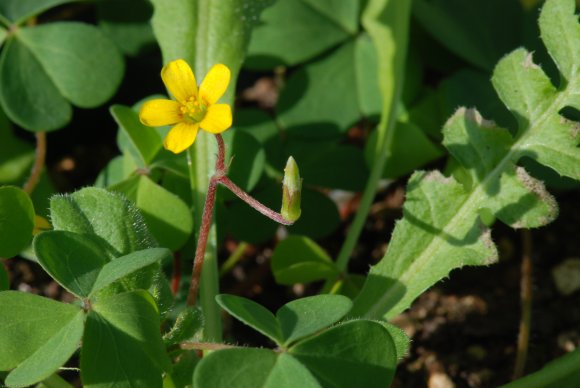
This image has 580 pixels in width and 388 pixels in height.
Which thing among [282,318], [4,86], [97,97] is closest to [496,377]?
[282,318]

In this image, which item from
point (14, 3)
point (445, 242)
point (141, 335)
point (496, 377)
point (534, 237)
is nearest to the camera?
point (141, 335)

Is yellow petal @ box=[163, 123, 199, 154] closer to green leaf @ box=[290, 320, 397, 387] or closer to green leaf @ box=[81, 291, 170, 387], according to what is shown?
green leaf @ box=[81, 291, 170, 387]

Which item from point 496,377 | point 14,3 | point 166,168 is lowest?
point 496,377

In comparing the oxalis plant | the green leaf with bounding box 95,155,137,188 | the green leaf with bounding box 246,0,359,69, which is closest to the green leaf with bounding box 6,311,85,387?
the oxalis plant

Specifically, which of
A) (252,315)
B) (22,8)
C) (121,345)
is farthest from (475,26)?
(121,345)

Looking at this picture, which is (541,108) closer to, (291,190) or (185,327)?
(291,190)

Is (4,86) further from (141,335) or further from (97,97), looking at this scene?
(141,335)

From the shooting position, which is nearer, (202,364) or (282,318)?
(202,364)
